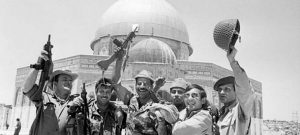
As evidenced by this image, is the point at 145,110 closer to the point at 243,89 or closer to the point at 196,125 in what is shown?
the point at 196,125

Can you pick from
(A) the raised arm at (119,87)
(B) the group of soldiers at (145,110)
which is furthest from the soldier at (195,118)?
(A) the raised arm at (119,87)

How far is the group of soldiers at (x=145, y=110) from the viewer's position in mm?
2660

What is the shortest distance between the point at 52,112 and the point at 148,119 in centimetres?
102

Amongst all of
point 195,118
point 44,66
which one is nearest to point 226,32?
point 195,118

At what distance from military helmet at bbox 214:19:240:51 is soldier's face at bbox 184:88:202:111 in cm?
45

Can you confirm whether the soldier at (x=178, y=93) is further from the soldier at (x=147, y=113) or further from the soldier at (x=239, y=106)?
the soldier at (x=239, y=106)

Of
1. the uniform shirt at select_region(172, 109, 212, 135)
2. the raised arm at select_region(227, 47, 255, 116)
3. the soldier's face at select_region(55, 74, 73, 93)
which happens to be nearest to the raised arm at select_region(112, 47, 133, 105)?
the soldier's face at select_region(55, 74, 73, 93)

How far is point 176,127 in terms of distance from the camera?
8.91ft

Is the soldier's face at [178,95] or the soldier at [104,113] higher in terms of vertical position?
the soldier's face at [178,95]

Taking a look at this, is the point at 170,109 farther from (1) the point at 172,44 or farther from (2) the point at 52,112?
(1) the point at 172,44

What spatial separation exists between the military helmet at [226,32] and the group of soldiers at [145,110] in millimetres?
182

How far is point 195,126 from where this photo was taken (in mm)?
2604

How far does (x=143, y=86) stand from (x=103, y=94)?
1.35ft

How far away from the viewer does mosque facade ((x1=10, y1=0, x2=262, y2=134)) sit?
2205cm
